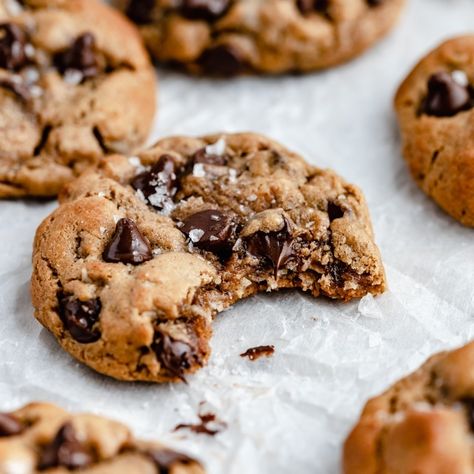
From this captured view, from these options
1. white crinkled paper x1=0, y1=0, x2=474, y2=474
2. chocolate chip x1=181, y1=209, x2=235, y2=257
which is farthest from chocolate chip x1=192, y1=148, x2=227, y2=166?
white crinkled paper x1=0, y1=0, x2=474, y2=474

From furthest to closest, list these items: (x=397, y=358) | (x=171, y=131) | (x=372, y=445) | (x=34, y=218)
Result: (x=171, y=131) → (x=34, y=218) → (x=397, y=358) → (x=372, y=445)

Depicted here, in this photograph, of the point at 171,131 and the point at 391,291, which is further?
the point at 171,131

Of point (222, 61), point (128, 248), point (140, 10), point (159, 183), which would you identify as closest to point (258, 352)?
point (128, 248)

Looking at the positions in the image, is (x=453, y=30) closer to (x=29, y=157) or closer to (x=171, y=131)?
(x=171, y=131)

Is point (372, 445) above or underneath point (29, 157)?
above

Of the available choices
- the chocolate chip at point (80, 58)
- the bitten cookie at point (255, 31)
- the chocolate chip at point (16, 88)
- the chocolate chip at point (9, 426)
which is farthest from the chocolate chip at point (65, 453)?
the bitten cookie at point (255, 31)

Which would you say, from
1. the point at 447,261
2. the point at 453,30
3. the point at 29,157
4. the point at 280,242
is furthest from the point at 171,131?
the point at 453,30

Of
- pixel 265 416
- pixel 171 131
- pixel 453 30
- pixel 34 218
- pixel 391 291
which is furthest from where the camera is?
pixel 453 30
